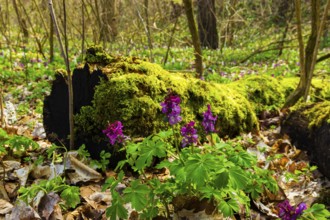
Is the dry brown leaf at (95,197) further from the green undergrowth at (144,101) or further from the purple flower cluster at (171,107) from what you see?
the purple flower cluster at (171,107)

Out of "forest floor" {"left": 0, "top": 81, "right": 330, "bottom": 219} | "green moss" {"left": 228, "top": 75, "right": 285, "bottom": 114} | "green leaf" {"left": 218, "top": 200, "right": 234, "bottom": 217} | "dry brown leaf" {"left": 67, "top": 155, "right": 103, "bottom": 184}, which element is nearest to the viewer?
"green leaf" {"left": 218, "top": 200, "right": 234, "bottom": 217}

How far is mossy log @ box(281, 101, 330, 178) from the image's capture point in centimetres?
328

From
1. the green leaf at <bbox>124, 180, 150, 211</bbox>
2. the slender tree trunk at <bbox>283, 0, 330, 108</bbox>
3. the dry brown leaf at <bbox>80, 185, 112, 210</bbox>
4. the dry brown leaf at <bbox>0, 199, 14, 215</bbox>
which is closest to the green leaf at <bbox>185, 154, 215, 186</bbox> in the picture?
the green leaf at <bbox>124, 180, 150, 211</bbox>

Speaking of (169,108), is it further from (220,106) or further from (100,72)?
(220,106)

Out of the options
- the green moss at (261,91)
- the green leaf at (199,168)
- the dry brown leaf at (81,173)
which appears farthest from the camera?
the green moss at (261,91)

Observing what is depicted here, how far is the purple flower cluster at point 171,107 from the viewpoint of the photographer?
1.97 metres

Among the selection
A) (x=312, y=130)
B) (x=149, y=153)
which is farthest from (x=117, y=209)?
(x=312, y=130)

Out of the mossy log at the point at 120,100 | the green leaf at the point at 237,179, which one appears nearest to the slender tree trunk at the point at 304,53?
the mossy log at the point at 120,100

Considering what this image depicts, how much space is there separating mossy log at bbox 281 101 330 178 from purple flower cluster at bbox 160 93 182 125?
6.04 feet

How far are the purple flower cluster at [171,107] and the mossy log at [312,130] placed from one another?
1.84 m

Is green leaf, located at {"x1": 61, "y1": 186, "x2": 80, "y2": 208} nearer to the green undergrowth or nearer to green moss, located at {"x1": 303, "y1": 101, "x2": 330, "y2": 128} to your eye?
the green undergrowth

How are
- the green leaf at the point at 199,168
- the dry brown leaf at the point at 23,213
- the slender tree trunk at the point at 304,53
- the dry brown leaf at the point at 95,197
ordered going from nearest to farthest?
1. the green leaf at the point at 199,168
2. the dry brown leaf at the point at 23,213
3. the dry brown leaf at the point at 95,197
4. the slender tree trunk at the point at 304,53

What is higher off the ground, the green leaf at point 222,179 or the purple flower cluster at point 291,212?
the green leaf at point 222,179

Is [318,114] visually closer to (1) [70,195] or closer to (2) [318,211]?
(2) [318,211]
